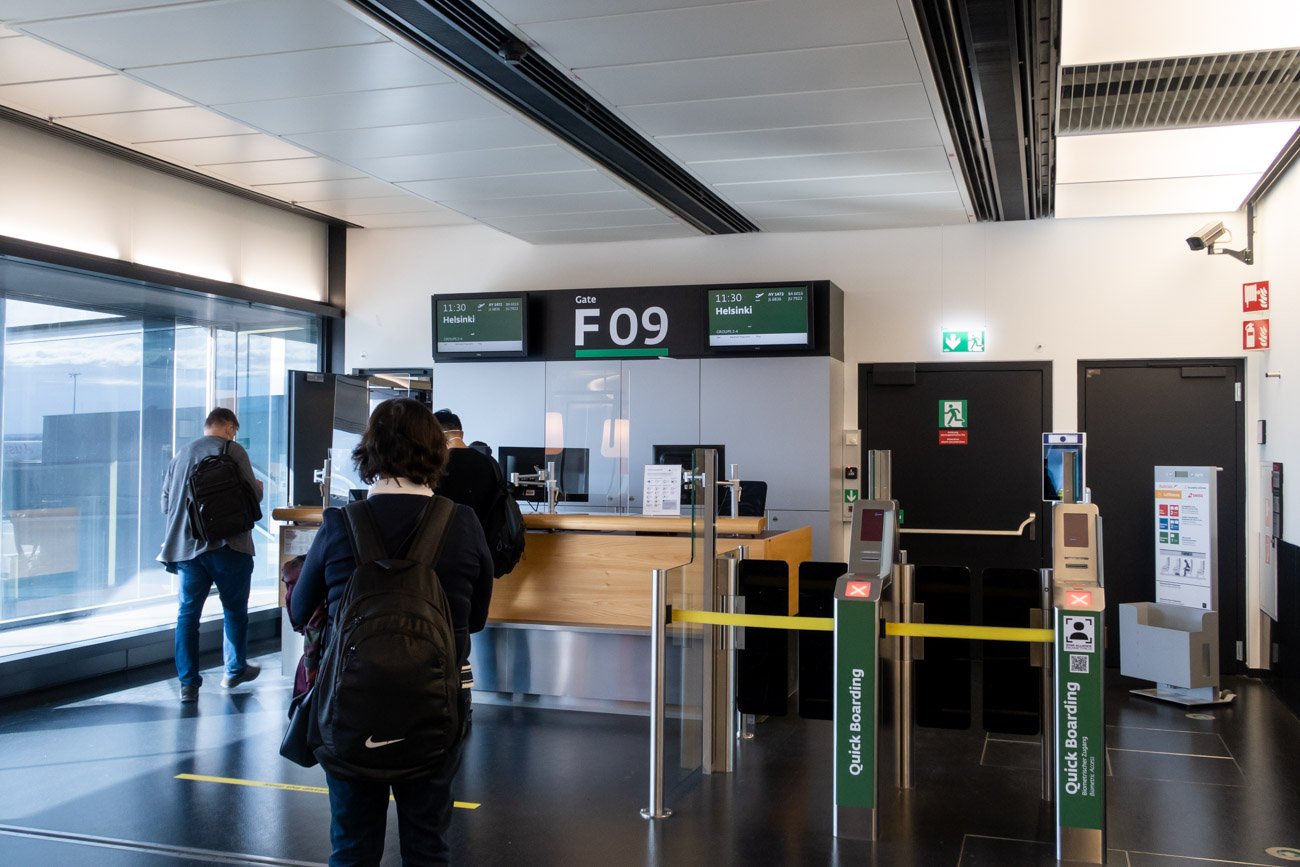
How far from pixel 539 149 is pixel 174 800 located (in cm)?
352

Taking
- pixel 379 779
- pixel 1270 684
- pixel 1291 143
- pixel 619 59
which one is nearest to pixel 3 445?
pixel 619 59

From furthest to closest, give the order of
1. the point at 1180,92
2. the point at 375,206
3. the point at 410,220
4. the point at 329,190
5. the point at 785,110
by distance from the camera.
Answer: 1. the point at 410,220
2. the point at 375,206
3. the point at 329,190
4. the point at 785,110
5. the point at 1180,92

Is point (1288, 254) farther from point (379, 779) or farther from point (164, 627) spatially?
point (164, 627)

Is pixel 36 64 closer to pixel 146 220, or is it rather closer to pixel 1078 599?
pixel 146 220

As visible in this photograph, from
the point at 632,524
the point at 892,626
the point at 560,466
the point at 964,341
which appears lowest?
the point at 892,626

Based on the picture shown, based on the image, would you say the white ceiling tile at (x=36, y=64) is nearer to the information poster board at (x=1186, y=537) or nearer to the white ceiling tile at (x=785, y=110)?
the white ceiling tile at (x=785, y=110)

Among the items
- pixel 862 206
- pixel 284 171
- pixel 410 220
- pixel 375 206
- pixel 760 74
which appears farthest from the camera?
pixel 410 220

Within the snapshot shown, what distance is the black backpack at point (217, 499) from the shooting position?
567 cm

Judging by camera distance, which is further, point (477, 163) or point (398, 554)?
point (477, 163)

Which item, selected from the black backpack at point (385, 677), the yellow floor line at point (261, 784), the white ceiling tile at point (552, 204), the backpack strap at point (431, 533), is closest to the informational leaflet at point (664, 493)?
the white ceiling tile at point (552, 204)

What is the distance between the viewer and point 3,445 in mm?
5949

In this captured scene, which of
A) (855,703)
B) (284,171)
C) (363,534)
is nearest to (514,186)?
(284,171)

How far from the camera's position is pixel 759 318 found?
7.31 metres

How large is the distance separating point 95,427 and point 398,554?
4.94 meters
